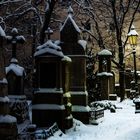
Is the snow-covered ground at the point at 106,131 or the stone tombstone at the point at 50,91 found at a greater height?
the stone tombstone at the point at 50,91

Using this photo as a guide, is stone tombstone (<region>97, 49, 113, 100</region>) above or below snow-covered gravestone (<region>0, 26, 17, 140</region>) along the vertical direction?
above

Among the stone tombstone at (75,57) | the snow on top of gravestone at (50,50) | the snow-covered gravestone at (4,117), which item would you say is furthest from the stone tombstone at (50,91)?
the snow-covered gravestone at (4,117)

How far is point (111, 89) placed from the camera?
29.3 m

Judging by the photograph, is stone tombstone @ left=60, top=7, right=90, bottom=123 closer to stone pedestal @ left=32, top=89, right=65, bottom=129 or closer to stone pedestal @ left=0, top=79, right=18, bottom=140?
stone pedestal @ left=32, top=89, right=65, bottom=129

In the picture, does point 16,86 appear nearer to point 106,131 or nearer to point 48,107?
point 48,107

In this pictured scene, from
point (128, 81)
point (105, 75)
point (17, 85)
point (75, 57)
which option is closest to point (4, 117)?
point (17, 85)

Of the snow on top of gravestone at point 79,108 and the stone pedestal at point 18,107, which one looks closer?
the stone pedestal at point 18,107

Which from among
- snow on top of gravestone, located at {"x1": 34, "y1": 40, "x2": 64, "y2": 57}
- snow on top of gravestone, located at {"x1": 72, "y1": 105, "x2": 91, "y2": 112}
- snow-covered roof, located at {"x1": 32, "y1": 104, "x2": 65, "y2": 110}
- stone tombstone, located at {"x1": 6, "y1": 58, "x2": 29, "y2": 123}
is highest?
snow on top of gravestone, located at {"x1": 34, "y1": 40, "x2": 64, "y2": 57}

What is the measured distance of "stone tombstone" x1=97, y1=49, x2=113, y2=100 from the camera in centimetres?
2662

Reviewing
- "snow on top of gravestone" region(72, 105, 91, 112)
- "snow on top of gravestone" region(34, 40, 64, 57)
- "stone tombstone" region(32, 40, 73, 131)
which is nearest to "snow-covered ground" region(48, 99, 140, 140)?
"stone tombstone" region(32, 40, 73, 131)

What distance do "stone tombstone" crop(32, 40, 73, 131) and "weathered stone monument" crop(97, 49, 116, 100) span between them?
1102 centimetres

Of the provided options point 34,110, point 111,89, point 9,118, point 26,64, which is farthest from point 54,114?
point 26,64

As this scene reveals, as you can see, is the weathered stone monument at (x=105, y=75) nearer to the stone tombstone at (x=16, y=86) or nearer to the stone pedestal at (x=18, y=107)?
the stone tombstone at (x=16, y=86)

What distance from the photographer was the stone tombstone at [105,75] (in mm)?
26625
